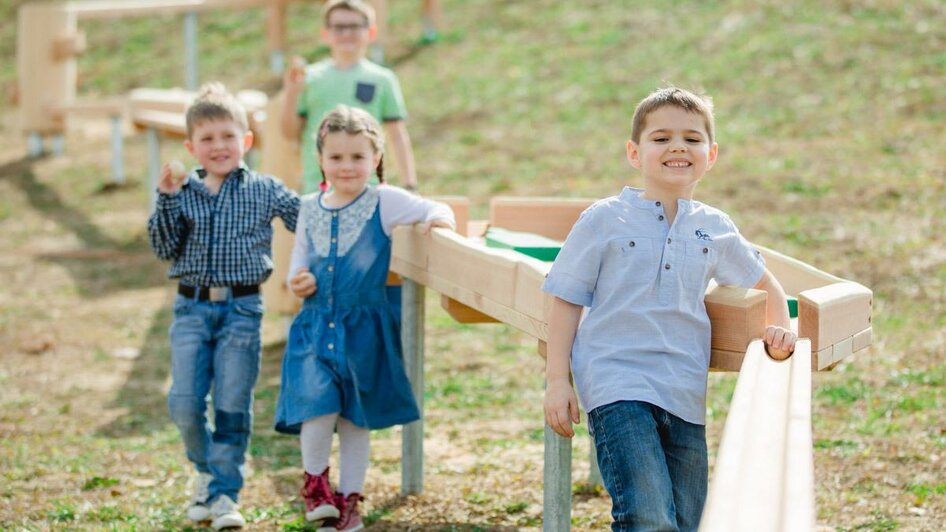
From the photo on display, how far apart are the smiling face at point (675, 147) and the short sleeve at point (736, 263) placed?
0.17m

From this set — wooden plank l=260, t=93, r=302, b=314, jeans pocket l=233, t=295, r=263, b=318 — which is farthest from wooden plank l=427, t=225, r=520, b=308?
wooden plank l=260, t=93, r=302, b=314

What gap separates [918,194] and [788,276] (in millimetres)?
5919

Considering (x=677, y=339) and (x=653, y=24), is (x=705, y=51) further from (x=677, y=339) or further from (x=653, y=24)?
(x=677, y=339)

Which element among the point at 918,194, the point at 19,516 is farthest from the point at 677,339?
the point at 918,194

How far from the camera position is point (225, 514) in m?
4.40

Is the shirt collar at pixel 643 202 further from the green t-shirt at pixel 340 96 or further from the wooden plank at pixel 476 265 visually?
the green t-shirt at pixel 340 96

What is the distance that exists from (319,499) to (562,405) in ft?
4.92

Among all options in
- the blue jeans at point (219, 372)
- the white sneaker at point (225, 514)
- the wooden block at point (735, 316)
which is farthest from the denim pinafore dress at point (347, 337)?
the wooden block at point (735, 316)

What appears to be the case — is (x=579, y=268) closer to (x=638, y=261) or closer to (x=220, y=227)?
(x=638, y=261)

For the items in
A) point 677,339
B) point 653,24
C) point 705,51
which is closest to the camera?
point 677,339

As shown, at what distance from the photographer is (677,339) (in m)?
3.03

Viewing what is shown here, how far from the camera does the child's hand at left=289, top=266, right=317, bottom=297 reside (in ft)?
13.7

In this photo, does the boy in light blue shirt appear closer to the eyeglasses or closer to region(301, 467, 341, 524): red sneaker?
region(301, 467, 341, 524): red sneaker

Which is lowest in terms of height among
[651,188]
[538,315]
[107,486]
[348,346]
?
[107,486]
